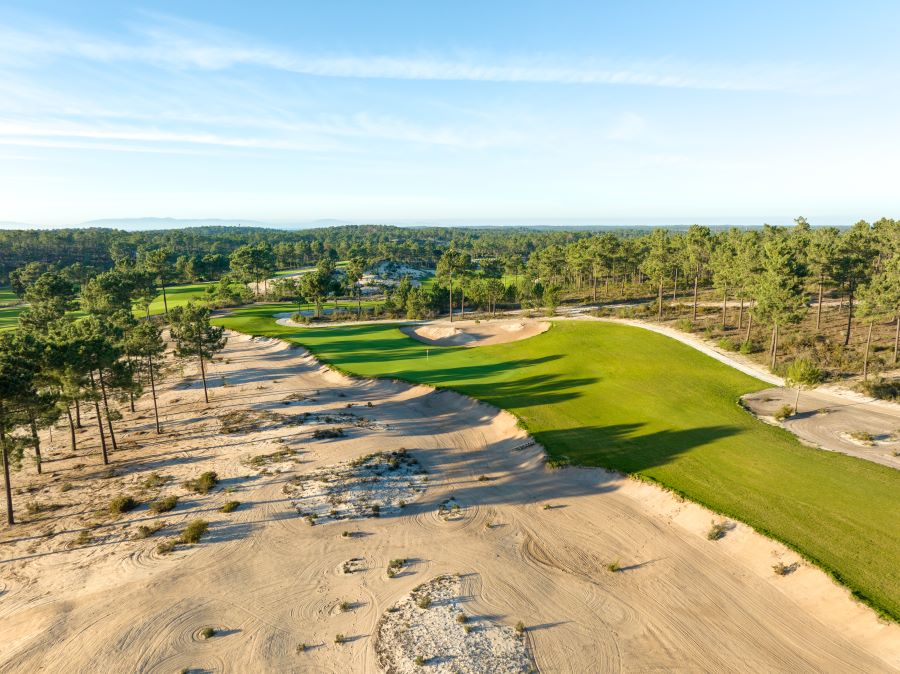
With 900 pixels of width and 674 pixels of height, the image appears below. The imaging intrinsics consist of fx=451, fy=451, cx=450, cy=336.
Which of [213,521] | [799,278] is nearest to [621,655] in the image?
[213,521]

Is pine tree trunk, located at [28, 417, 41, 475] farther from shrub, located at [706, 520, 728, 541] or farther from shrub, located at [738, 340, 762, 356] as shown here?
shrub, located at [738, 340, 762, 356]

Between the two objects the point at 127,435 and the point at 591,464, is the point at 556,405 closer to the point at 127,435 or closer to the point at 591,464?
the point at 591,464

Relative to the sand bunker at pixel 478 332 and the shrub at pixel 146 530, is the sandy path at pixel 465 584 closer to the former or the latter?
the shrub at pixel 146 530

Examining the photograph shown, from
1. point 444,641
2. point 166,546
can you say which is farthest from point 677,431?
point 166,546

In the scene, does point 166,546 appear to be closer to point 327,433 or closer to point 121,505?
point 121,505

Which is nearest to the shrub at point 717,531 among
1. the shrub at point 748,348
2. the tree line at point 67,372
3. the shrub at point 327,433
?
the shrub at point 327,433
